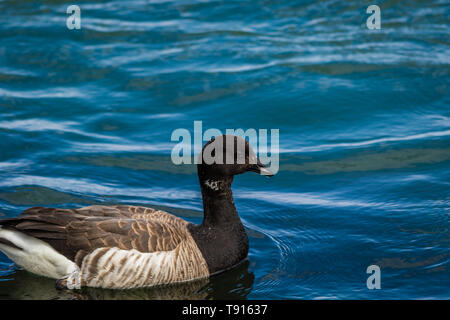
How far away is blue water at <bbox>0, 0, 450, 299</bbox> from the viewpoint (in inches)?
339

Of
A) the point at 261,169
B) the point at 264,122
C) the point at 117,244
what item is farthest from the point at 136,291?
the point at 264,122

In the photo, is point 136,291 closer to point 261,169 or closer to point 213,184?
point 213,184

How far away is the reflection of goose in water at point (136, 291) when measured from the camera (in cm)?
773

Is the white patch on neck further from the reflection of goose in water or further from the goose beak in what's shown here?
the reflection of goose in water

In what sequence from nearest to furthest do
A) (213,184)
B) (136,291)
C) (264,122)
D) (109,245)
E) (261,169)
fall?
(109,245)
(136,291)
(261,169)
(213,184)
(264,122)

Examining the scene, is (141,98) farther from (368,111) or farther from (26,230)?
(26,230)

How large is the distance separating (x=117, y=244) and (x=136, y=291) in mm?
637

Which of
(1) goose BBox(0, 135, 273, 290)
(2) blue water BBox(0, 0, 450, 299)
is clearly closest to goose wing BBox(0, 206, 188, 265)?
(1) goose BBox(0, 135, 273, 290)

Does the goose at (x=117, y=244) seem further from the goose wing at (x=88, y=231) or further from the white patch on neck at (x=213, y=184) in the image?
the white patch on neck at (x=213, y=184)

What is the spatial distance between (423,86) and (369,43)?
2700 mm

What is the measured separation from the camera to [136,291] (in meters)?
7.86

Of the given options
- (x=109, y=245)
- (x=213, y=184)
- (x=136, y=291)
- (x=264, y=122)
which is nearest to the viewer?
(x=109, y=245)

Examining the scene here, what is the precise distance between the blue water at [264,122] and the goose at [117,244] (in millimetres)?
211

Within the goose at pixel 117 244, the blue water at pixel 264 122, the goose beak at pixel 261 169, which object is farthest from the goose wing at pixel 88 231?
the goose beak at pixel 261 169
